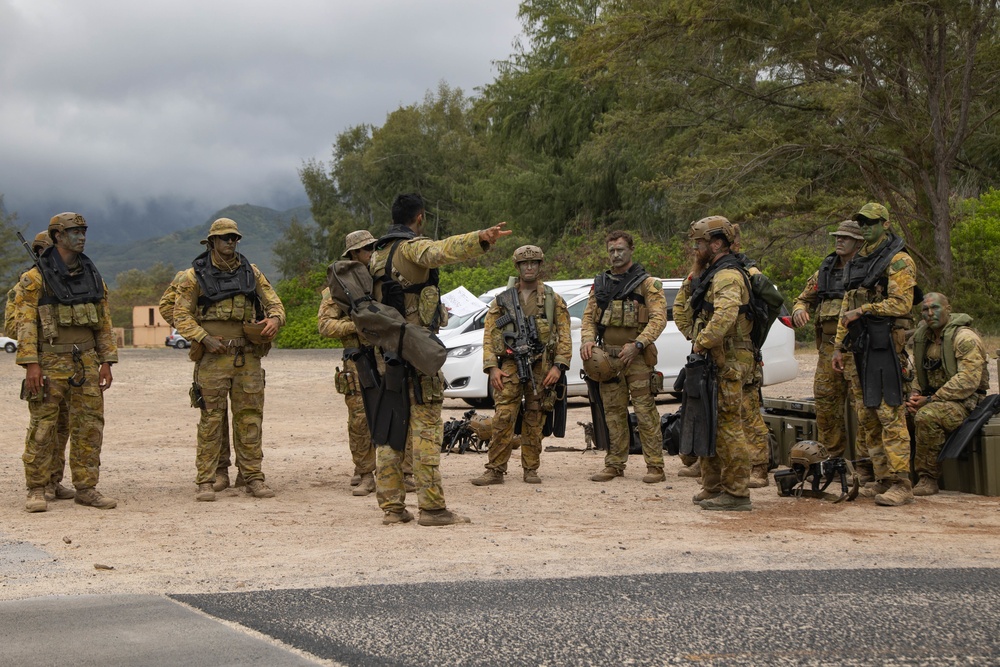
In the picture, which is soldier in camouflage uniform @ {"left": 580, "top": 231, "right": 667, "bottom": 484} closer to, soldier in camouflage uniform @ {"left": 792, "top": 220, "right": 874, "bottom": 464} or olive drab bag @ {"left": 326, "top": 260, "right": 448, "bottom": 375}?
soldier in camouflage uniform @ {"left": 792, "top": 220, "right": 874, "bottom": 464}

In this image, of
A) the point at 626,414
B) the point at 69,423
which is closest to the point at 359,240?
the point at 69,423

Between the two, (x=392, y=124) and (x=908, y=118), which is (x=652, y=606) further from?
(x=392, y=124)

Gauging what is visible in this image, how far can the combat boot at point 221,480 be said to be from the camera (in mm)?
8938

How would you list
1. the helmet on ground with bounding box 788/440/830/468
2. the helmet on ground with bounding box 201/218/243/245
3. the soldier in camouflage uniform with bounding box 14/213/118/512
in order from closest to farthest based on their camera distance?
the soldier in camouflage uniform with bounding box 14/213/118/512 < the helmet on ground with bounding box 788/440/830/468 < the helmet on ground with bounding box 201/218/243/245

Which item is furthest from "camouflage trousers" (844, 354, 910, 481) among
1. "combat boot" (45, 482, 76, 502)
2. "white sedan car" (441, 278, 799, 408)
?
"white sedan car" (441, 278, 799, 408)

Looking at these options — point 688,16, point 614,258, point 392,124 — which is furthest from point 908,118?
point 392,124

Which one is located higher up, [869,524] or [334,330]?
[334,330]

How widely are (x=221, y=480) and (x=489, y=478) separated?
222 centimetres

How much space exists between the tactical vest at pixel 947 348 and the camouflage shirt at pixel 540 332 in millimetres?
2805

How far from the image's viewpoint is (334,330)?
27.7ft

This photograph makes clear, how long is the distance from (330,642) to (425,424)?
275cm

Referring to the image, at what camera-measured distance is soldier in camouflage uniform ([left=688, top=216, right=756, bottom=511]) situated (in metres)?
7.60

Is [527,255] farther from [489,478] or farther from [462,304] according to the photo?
[462,304]

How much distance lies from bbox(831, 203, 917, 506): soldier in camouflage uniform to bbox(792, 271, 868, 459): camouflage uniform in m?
0.53
